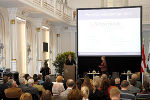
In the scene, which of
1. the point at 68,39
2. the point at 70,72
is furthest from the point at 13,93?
the point at 68,39

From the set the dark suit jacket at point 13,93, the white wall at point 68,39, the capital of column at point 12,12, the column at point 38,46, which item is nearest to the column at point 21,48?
the capital of column at point 12,12

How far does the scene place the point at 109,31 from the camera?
39.4ft

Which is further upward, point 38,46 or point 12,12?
point 12,12

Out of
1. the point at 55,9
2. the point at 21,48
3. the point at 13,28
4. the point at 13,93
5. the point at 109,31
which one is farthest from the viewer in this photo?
the point at 55,9

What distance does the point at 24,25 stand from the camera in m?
14.0

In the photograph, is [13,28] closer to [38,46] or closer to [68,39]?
[38,46]

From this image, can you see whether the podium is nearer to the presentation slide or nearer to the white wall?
the presentation slide

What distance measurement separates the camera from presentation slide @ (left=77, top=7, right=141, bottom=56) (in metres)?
11.7

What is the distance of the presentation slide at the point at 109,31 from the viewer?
1171 centimetres

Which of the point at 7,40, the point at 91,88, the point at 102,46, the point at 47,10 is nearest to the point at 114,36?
the point at 102,46

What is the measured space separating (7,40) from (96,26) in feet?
15.4

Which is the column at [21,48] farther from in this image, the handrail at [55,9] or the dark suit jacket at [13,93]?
the dark suit jacket at [13,93]

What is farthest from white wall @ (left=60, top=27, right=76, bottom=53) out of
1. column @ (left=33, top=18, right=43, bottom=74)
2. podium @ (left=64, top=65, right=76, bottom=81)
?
podium @ (left=64, top=65, right=76, bottom=81)

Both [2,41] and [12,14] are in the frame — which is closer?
[2,41]
